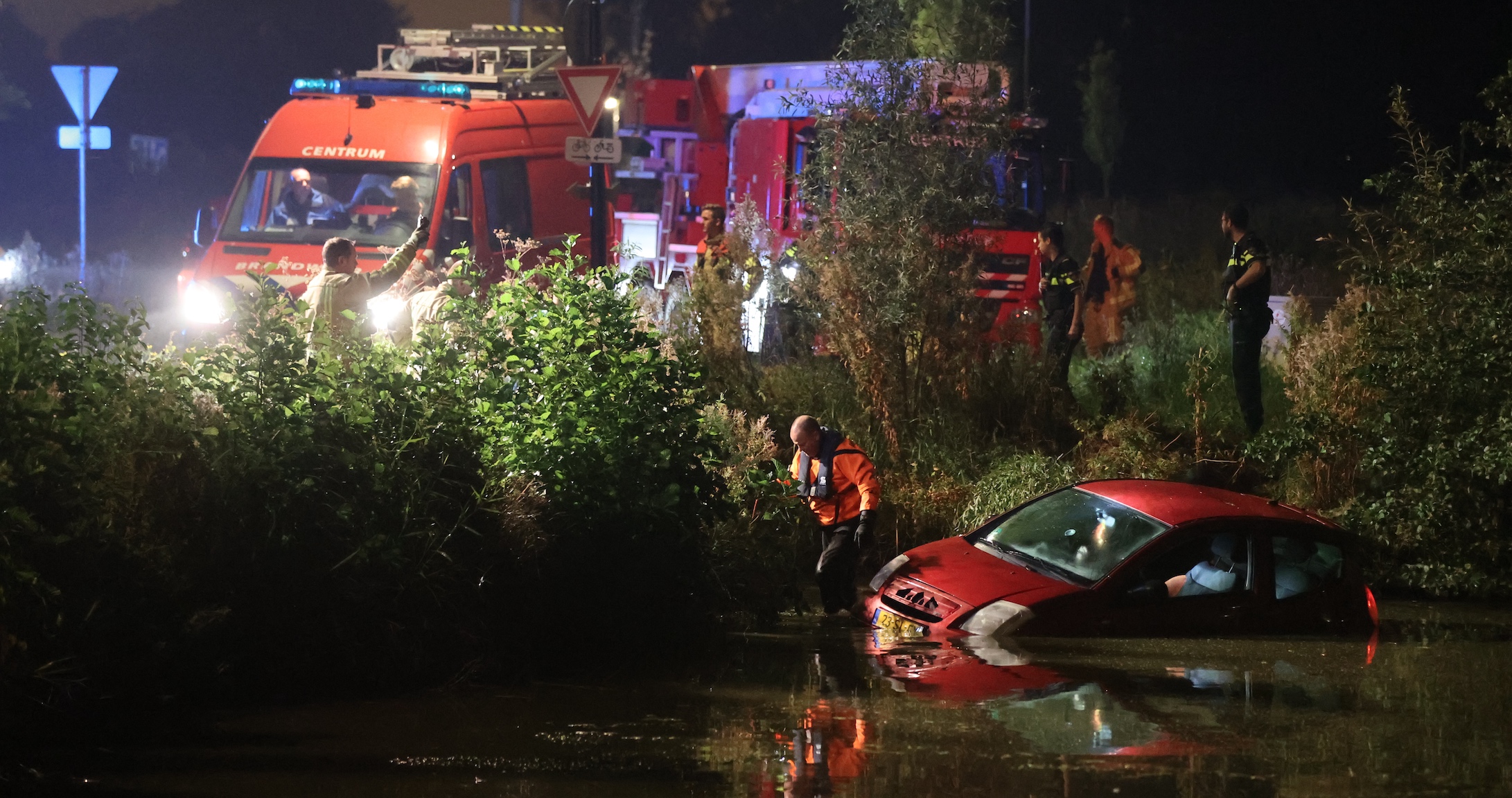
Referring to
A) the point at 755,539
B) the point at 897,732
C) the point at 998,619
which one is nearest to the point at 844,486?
the point at 755,539

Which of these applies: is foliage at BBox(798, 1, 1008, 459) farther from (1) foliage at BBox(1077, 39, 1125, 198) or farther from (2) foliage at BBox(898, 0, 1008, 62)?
(1) foliage at BBox(1077, 39, 1125, 198)

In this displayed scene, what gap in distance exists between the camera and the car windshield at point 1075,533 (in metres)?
9.80

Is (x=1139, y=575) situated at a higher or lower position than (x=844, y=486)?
lower

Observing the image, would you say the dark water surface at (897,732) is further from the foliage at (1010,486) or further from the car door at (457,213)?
the car door at (457,213)

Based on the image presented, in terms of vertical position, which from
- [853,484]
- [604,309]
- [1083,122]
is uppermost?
[1083,122]

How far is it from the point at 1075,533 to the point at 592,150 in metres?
5.82

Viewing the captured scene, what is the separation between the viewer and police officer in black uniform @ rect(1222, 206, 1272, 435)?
43.1 feet

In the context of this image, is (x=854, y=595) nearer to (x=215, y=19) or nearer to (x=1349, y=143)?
(x=1349, y=143)

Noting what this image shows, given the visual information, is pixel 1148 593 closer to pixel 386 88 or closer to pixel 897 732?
pixel 897 732

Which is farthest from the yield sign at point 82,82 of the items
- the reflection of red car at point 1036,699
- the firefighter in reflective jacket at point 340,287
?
the reflection of red car at point 1036,699

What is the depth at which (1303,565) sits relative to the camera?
10102 millimetres

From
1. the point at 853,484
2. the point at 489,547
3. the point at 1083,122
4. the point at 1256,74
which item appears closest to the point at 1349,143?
the point at 1256,74

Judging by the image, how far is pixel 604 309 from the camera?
9.05 m

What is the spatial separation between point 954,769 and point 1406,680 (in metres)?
3.65
